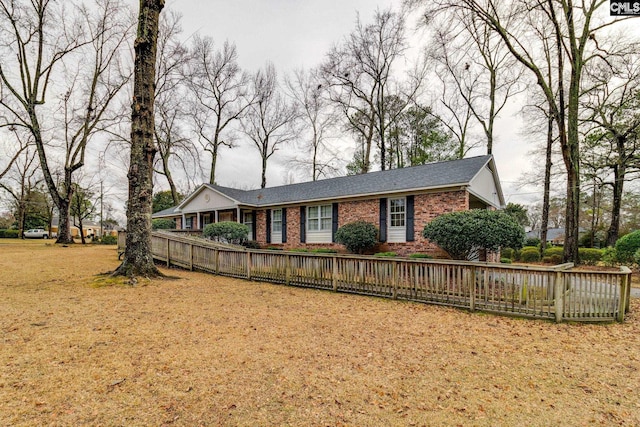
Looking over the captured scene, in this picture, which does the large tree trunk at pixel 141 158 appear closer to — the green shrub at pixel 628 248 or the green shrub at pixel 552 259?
the green shrub at pixel 628 248

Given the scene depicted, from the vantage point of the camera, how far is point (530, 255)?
16.8 metres

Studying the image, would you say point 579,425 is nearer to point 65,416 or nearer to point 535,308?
point 535,308

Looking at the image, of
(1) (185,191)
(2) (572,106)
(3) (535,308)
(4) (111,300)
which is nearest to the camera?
(3) (535,308)

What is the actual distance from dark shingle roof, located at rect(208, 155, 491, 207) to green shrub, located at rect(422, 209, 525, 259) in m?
1.56

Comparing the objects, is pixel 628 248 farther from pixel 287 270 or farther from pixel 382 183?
pixel 287 270

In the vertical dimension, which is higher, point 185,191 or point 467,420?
point 185,191

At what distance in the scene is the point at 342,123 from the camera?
25.1m

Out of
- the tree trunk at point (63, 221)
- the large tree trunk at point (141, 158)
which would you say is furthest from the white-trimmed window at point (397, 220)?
the tree trunk at point (63, 221)

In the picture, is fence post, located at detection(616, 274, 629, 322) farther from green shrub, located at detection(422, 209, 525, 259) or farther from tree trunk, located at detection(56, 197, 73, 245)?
tree trunk, located at detection(56, 197, 73, 245)

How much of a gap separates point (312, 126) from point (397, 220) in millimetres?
17804

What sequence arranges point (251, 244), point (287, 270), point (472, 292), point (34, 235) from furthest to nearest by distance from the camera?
point (34, 235) → point (251, 244) → point (287, 270) → point (472, 292)

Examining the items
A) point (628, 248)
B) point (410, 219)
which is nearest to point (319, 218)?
point (410, 219)

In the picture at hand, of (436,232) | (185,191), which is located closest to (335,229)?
(436,232)

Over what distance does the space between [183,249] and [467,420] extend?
9.91 m
